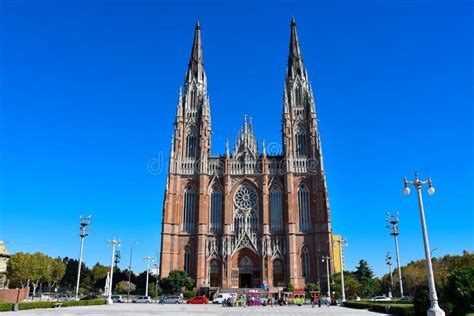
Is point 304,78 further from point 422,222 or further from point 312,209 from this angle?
point 422,222

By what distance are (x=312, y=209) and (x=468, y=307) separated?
46021 mm

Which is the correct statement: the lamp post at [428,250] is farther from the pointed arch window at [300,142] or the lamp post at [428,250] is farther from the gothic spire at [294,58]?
the gothic spire at [294,58]

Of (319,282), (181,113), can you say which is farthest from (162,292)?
(181,113)

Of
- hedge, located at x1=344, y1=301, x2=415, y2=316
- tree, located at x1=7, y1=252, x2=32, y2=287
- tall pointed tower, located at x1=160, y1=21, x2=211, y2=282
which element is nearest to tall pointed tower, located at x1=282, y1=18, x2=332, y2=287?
tall pointed tower, located at x1=160, y1=21, x2=211, y2=282

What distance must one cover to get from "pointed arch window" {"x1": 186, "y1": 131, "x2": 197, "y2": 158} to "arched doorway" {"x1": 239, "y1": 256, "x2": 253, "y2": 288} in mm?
19428

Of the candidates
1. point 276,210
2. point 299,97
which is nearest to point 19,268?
point 276,210

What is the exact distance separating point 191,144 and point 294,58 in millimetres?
26931

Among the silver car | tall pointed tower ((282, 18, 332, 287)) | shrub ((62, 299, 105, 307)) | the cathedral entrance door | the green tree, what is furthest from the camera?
the cathedral entrance door

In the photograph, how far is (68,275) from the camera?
105m

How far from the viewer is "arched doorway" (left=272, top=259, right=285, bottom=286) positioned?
206 ft

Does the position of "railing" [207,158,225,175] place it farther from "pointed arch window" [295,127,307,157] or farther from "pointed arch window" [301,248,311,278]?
"pointed arch window" [301,248,311,278]

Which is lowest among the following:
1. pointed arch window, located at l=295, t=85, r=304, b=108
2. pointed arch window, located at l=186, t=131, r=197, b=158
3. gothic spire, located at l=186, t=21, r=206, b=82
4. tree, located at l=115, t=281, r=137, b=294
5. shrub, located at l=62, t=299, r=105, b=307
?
shrub, located at l=62, t=299, r=105, b=307

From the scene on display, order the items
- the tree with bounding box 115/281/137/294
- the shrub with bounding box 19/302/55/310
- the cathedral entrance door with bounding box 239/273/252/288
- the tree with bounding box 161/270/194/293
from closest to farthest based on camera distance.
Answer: the shrub with bounding box 19/302/55/310, the tree with bounding box 161/270/194/293, the cathedral entrance door with bounding box 239/273/252/288, the tree with bounding box 115/281/137/294

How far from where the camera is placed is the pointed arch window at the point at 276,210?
6594 centimetres
